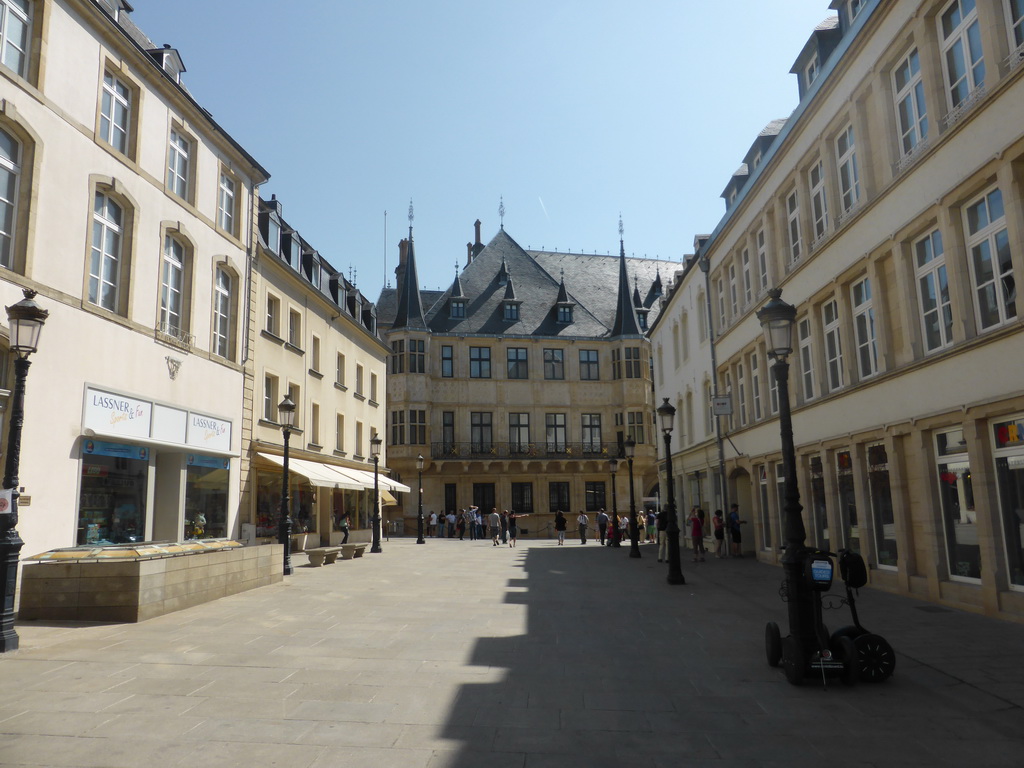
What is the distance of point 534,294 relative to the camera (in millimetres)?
57062

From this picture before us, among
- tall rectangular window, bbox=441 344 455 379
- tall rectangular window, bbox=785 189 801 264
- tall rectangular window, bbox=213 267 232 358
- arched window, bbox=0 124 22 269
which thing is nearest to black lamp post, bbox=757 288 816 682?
tall rectangular window, bbox=785 189 801 264

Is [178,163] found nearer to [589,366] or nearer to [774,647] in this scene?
[774,647]

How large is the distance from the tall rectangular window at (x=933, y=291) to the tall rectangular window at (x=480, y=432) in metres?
39.0

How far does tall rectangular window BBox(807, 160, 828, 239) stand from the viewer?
57.9 feet

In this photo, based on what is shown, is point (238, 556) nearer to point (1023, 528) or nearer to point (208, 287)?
point (208, 287)

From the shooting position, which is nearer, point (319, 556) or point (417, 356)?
point (319, 556)

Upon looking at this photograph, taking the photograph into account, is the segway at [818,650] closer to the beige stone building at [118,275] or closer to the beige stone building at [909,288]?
the beige stone building at [909,288]

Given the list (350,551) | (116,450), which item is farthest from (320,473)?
(116,450)

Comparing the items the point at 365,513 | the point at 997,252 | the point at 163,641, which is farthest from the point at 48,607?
the point at 365,513

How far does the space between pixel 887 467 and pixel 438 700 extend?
11094 mm

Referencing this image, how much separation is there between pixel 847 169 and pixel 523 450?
36661 millimetres

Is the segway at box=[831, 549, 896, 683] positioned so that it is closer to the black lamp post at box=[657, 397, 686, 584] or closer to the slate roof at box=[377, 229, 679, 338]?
the black lamp post at box=[657, 397, 686, 584]

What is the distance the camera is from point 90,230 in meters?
15.4

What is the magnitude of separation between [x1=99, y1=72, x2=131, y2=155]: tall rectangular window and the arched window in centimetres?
279
